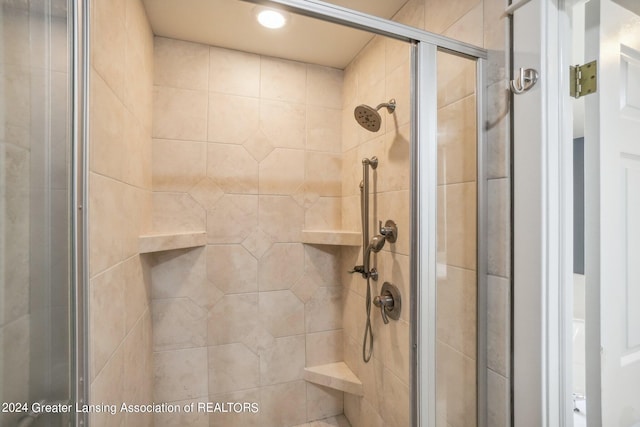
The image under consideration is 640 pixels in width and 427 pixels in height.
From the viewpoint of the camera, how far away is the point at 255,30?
1317 millimetres

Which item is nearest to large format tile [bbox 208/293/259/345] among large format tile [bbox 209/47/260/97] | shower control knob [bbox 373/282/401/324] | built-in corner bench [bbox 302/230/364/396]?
built-in corner bench [bbox 302/230/364/396]

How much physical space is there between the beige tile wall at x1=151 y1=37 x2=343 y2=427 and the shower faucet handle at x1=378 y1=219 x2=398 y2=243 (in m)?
0.47

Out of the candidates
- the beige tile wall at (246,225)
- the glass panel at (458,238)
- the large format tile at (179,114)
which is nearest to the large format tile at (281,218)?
the beige tile wall at (246,225)

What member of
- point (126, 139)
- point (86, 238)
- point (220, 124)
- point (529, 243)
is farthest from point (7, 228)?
point (220, 124)

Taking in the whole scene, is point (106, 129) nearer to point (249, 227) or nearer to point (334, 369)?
point (249, 227)

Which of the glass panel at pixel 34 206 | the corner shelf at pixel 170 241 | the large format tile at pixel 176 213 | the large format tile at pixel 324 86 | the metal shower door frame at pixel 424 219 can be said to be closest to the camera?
the glass panel at pixel 34 206

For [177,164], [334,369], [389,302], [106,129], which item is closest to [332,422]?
[334,369]

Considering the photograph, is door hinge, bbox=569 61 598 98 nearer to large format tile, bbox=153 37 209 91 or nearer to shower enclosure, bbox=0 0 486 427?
shower enclosure, bbox=0 0 486 427

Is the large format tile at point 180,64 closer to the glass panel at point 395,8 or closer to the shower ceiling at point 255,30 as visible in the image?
the shower ceiling at point 255,30

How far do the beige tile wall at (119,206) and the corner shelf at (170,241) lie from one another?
44 mm

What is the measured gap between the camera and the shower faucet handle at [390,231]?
1.17m

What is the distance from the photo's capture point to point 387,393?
4.05 ft

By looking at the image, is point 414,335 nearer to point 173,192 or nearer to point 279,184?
point 279,184

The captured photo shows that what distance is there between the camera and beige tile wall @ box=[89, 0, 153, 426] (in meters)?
0.66
